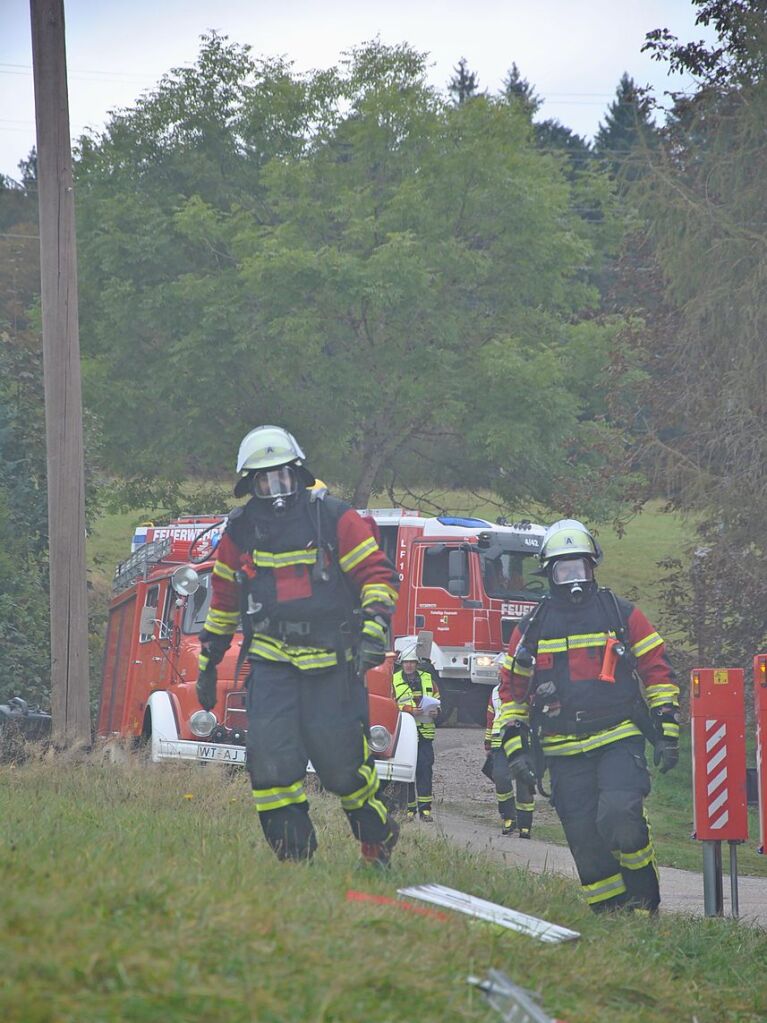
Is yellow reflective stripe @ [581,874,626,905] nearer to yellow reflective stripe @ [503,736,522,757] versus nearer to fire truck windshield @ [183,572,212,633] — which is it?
yellow reflective stripe @ [503,736,522,757]

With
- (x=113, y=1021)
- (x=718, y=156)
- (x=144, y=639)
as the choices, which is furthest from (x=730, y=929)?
(x=718, y=156)

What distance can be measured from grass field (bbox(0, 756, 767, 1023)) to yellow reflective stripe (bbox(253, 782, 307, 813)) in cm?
21

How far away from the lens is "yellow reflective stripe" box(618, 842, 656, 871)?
7.05m

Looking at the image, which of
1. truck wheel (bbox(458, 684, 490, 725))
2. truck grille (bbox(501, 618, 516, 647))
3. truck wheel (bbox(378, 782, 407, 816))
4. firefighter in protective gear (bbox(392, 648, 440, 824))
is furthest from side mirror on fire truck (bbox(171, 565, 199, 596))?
truck wheel (bbox(458, 684, 490, 725))

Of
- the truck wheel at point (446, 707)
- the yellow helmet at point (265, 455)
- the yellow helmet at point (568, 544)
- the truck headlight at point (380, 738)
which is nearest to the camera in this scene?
the yellow helmet at point (265, 455)

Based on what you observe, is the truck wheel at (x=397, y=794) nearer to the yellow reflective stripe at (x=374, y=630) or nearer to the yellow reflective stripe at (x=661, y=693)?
the yellow reflective stripe at (x=661, y=693)

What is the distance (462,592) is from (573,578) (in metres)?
13.7

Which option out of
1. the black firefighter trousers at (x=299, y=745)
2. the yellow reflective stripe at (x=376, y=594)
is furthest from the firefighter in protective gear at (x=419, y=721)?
the yellow reflective stripe at (x=376, y=594)

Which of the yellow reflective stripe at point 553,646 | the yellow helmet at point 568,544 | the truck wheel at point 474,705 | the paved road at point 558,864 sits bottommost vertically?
the truck wheel at point 474,705

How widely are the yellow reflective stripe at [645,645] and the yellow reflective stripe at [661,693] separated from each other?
170 mm

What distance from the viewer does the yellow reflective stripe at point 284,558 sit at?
683cm

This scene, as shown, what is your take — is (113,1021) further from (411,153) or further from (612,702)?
(411,153)

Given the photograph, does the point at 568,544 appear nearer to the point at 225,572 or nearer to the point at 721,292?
the point at 225,572

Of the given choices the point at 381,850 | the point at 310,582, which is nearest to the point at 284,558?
the point at 310,582
